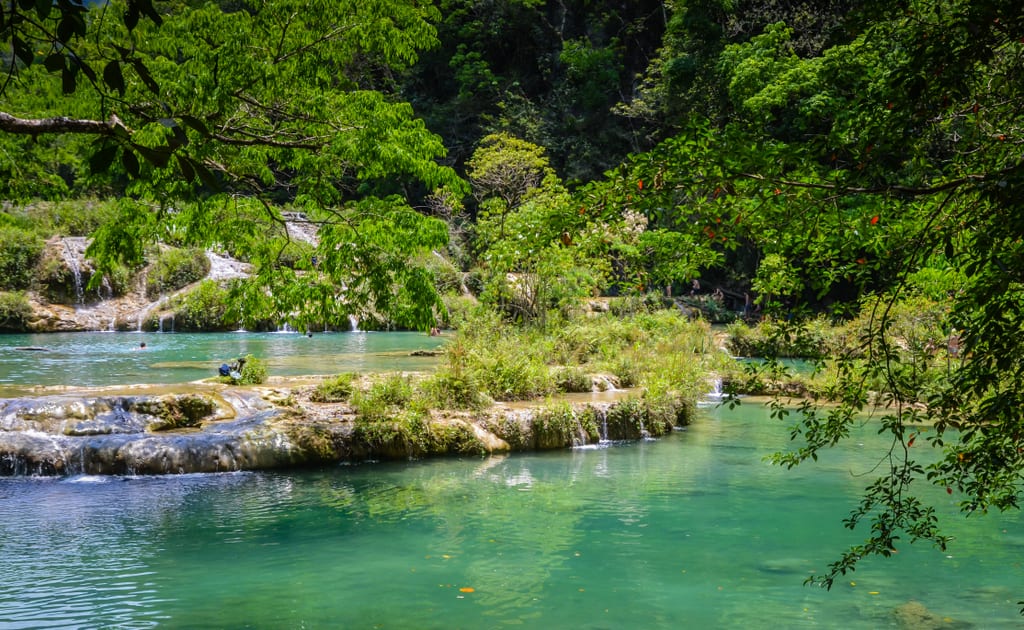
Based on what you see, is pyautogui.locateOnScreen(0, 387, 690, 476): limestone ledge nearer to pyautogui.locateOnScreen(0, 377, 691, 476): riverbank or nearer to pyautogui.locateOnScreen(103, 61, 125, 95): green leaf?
pyautogui.locateOnScreen(0, 377, 691, 476): riverbank

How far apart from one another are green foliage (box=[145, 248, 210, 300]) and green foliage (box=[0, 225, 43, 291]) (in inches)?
132

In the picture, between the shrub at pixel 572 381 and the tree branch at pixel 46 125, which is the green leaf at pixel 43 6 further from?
the shrub at pixel 572 381

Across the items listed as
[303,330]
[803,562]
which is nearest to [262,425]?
[303,330]

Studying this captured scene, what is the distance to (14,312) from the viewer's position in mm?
24047

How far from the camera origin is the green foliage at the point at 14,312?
78.5ft

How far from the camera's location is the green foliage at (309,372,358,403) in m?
11.7

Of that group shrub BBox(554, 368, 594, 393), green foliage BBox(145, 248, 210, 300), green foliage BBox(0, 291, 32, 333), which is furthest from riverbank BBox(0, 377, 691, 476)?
green foliage BBox(145, 248, 210, 300)

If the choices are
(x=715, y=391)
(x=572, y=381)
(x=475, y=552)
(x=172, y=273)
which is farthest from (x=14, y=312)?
(x=475, y=552)

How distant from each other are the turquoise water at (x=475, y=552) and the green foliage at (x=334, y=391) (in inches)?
63.9

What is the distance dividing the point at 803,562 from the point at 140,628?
5333 millimetres

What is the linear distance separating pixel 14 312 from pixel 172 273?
4.69 meters

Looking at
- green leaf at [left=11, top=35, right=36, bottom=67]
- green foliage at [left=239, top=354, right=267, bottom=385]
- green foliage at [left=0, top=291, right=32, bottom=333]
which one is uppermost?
green leaf at [left=11, top=35, right=36, bottom=67]

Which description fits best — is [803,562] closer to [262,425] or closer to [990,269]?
[990,269]

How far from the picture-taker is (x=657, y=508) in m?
8.84
